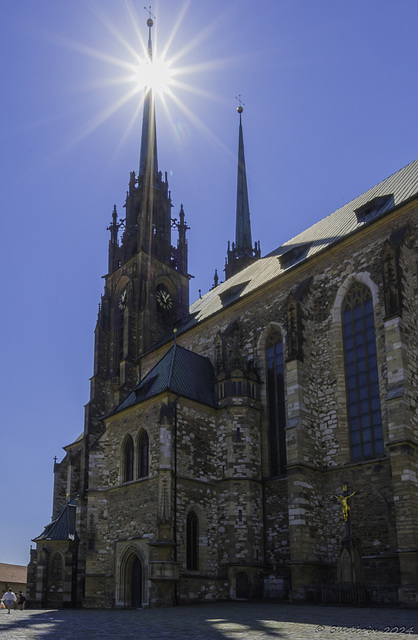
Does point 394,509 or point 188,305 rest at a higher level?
point 188,305

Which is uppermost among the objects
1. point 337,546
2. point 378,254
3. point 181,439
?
point 378,254

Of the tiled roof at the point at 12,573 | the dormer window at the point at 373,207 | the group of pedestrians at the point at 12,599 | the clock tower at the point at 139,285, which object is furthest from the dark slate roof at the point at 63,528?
the tiled roof at the point at 12,573

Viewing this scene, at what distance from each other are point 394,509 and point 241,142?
45864mm

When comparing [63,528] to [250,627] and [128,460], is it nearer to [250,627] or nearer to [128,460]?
[128,460]

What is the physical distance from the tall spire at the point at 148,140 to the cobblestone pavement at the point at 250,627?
3880 centimetres

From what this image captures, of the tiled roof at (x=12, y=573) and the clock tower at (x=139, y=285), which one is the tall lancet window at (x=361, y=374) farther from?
the tiled roof at (x=12, y=573)

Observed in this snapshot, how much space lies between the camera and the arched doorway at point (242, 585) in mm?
24031

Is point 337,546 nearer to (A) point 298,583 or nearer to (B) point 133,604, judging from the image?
(A) point 298,583

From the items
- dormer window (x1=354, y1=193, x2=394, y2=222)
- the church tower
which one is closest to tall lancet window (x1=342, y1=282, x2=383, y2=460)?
dormer window (x1=354, y1=193, x2=394, y2=222)

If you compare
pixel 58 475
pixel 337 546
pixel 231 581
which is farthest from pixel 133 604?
pixel 58 475

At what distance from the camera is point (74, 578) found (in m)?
32.8

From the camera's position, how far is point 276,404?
27.4 m

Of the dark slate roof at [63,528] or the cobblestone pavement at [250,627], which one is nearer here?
the cobblestone pavement at [250,627]

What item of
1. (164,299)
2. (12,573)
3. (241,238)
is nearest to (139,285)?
(164,299)
